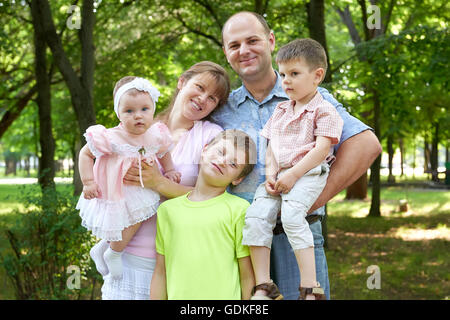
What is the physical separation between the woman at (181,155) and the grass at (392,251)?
572 cm

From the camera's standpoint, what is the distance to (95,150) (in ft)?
7.94

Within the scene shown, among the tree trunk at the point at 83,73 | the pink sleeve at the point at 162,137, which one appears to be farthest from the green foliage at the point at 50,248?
the pink sleeve at the point at 162,137

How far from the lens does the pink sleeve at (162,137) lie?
2453 millimetres

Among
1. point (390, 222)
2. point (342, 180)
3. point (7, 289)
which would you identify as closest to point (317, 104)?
point (342, 180)

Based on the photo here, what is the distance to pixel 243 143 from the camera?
246 centimetres

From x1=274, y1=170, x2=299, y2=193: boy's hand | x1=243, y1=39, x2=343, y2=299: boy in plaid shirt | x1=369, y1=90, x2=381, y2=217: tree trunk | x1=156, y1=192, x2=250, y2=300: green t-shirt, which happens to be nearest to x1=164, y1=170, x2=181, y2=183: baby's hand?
x1=156, y1=192, x2=250, y2=300: green t-shirt

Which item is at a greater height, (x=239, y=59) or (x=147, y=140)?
(x=239, y=59)

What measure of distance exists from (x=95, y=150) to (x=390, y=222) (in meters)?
12.8

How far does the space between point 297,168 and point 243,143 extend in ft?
0.99

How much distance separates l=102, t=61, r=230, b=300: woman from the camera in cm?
253

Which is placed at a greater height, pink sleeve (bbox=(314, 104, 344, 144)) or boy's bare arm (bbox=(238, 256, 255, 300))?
pink sleeve (bbox=(314, 104, 344, 144))

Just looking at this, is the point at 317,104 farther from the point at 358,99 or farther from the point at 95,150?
the point at 358,99

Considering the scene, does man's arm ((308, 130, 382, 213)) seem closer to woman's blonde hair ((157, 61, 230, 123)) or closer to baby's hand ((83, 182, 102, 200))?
woman's blonde hair ((157, 61, 230, 123))

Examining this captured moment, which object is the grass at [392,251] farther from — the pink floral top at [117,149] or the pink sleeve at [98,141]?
the pink sleeve at [98,141]
